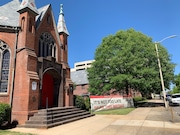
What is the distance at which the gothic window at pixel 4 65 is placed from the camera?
12.4 metres

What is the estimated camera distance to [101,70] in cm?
2517

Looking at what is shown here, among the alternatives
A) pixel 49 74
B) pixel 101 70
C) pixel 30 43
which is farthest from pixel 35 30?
pixel 101 70

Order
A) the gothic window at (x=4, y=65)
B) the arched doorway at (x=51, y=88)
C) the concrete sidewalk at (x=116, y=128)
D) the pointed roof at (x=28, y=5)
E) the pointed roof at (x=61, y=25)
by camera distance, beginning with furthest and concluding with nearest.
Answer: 1. the pointed roof at (x=61, y=25)
2. the arched doorway at (x=51, y=88)
3. the pointed roof at (x=28, y=5)
4. the gothic window at (x=4, y=65)
5. the concrete sidewalk at (x=116, y=128)

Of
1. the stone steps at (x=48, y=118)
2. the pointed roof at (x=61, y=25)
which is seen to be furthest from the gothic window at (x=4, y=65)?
the pointed roof at (x=61, y=25)

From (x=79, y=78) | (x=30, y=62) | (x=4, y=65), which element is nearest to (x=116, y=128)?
(x=30, y=62)

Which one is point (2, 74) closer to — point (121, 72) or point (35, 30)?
point (35, 30)

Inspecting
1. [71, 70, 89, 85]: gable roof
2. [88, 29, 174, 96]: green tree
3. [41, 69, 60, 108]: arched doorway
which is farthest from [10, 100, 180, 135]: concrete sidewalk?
[71, 70, 89, 85]: gable roof

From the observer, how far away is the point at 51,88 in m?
16.0

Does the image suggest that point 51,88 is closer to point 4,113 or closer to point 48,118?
point 48,118

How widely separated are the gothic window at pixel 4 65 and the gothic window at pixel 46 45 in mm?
2802

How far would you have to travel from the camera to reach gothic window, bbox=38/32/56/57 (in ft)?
49.6

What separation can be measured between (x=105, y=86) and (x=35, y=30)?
13563 mm

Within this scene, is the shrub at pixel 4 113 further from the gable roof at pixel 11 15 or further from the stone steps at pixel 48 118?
the gable roof at pixel 11 15

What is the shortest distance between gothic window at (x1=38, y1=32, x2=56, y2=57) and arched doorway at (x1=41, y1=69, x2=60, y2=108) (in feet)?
6.95
